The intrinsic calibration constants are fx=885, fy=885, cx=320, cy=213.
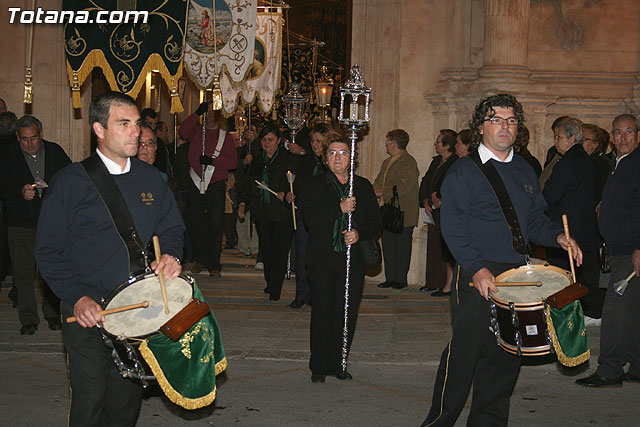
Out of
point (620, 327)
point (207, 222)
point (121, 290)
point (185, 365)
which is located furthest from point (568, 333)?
point (207, 222)

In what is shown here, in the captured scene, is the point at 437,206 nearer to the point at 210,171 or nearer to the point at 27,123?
the point at 210,171

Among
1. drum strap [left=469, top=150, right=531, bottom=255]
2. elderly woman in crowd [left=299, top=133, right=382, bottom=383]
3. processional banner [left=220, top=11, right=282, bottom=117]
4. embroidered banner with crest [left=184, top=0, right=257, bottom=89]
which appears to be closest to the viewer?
drum strap [left=469, top=150, right=531, bottom=255]

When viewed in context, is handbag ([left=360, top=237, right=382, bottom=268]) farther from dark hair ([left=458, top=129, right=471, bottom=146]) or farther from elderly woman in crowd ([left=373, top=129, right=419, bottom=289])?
elderly woman in crowd ([left=373, top=129, right=419, bottom=289])

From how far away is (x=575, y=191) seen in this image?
29.6ft

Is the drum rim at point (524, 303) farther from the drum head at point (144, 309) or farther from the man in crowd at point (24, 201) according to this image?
the man in crowd at point (24, 201)

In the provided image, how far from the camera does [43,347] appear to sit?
28.1ft

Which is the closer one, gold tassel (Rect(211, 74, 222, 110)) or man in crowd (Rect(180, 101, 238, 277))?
gold tassel (Rect(211, 74, 222, 110))

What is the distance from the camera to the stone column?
40.4 ft

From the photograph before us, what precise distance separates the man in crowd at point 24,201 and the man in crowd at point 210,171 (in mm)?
3718

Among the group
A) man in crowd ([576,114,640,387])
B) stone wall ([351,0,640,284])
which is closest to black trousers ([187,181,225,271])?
stone wall ([351,0,640,284])

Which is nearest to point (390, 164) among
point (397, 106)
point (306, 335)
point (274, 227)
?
point (397, 106)

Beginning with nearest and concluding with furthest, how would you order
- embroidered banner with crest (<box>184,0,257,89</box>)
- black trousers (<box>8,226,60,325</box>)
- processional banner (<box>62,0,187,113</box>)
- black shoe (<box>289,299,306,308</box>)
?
black trousers (<box>8,226,60,325</box>), black shoe (<box>289,299,306,308</box>), processional banner (<box>62,0,187,113</box>), embroidered banner with crest (<box>184,0,257,89</box>)

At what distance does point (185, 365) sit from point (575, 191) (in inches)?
226

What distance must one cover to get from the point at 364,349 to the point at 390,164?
399 cm
